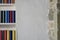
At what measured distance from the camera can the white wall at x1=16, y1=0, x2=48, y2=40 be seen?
194 centimetres

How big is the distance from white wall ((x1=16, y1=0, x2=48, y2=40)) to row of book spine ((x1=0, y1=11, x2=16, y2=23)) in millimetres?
161

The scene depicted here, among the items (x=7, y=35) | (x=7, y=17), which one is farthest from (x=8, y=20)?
(x=7, y=35)

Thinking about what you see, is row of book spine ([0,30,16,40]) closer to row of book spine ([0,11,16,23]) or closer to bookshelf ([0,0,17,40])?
bookshelf ([0,0,17,40])

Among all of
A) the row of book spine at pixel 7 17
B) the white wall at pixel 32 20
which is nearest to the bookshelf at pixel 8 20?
the row of book spine at pixel 7 17

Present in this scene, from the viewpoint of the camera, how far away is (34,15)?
195cm

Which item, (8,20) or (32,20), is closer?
(32,20)

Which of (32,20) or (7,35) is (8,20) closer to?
(7,35)

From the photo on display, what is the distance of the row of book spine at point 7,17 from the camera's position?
2070mm

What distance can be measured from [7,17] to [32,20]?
1.29 ft

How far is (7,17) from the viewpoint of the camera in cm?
208

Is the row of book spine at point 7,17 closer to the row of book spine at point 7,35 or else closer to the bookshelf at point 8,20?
the bookshelf at point 8,20

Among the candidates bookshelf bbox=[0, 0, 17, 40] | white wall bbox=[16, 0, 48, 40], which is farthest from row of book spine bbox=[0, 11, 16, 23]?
white wall bbox=[16, 0, 48, 40]

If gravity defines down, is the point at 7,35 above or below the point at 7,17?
below

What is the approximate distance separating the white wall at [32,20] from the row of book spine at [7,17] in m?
0.16
